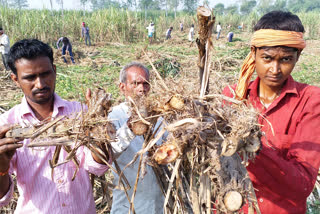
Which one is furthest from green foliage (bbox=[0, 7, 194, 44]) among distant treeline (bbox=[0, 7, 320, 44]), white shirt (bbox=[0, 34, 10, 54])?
white shirt (bbox=[0, 34, 10, 54])

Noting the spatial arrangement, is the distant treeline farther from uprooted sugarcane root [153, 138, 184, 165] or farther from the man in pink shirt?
uprooted sugarcane root [153, 138, 184, 165]

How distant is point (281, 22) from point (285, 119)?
53cm

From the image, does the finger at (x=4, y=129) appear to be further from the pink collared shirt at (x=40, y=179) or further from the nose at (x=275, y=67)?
the nose at (x=275, y=67)

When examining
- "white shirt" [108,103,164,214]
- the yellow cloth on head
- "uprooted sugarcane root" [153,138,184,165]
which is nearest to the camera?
"uprooted sugarcane root" [153,138,184,165]

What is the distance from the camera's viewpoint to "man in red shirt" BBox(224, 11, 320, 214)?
3.72 feet

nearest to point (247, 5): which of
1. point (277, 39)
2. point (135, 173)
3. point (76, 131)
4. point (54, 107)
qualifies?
point (277, 39)

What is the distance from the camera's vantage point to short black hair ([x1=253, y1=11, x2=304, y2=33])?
1274mm

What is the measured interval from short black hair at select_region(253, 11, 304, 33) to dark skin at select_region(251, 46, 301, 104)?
117mm

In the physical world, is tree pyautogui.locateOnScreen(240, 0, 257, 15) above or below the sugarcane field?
above

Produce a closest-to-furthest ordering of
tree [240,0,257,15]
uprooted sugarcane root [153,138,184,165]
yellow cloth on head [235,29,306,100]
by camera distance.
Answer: uprooted sugarcane root [153,138,184,165], yellow cloth on head [235,29,306,100], tree [240,0,257,15]

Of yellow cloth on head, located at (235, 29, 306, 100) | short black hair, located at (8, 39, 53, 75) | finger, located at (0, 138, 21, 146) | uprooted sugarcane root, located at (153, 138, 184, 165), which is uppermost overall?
yellow cloth on head, located at (235, 29, 306, 100)

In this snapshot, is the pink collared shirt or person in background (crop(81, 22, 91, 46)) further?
person in background (crop(81, 22, 91, 46))

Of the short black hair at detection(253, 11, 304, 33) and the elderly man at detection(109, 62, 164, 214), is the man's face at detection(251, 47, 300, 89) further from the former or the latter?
the elderly man at detection(109, 62, 164, 214)

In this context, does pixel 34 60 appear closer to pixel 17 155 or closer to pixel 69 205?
pixel 17 155
